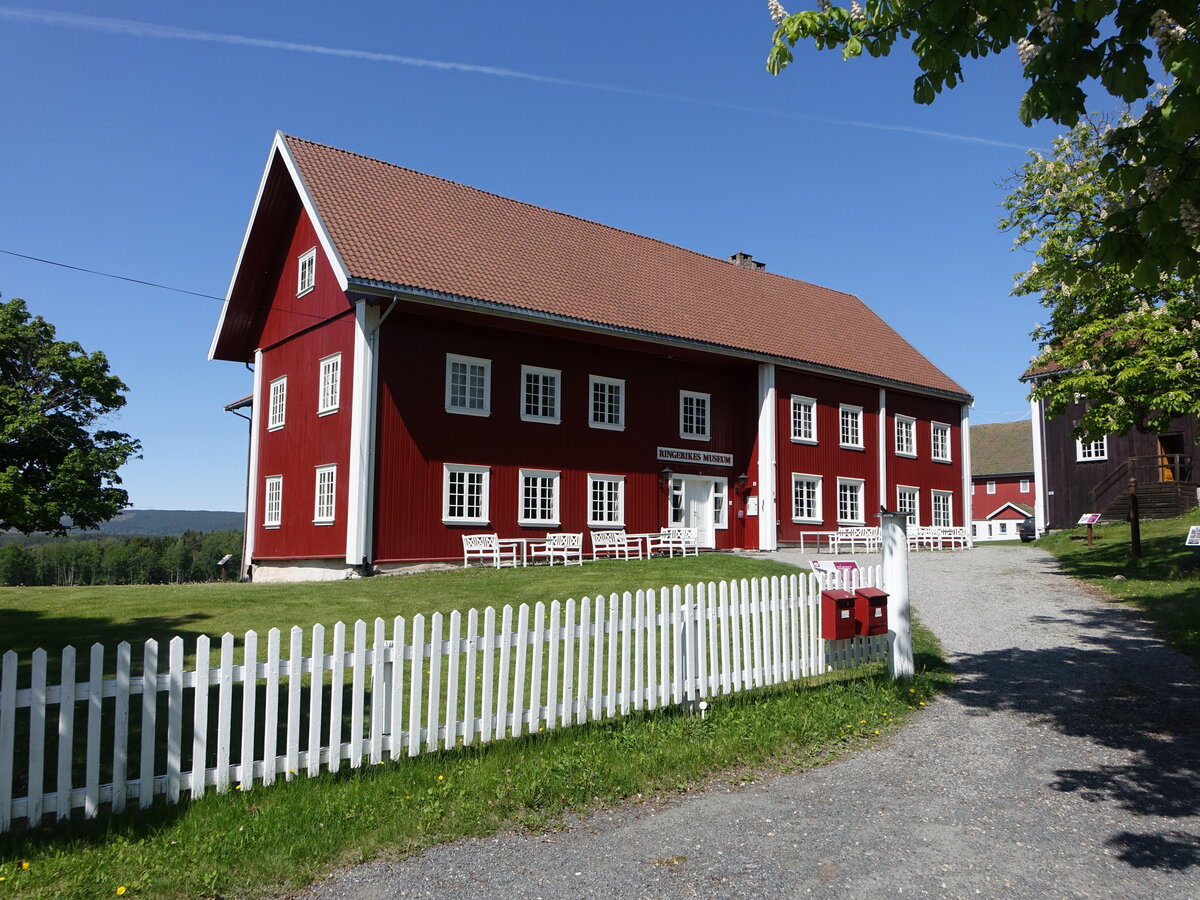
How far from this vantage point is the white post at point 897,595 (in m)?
9.43

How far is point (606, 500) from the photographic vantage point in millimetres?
24750

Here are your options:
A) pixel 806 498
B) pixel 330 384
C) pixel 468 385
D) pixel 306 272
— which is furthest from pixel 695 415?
pixel 306 272

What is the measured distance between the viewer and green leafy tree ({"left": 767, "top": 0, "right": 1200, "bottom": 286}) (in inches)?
207

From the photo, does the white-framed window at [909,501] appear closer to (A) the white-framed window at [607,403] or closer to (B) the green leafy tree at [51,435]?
(A) the white-framed window at [607,403]

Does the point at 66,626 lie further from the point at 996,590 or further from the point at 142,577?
the point at 142,577

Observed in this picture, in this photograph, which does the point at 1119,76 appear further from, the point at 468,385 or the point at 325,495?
the point at 325,495

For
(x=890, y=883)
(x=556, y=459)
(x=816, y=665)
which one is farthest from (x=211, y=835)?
(x=556, y=459)

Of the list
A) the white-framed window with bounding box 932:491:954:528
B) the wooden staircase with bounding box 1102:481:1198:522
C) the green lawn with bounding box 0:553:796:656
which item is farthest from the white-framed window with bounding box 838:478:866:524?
the green lawn with bounding box 0:553:796:656

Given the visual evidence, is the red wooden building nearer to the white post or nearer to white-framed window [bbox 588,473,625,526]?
white-framed window [bbox 588,473,625,526]

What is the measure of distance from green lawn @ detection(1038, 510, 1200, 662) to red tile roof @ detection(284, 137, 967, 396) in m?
8.92

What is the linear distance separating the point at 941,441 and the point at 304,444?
23.9m

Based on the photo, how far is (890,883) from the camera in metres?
4.56

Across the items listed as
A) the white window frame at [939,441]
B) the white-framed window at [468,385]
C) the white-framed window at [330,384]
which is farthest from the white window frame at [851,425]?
the white-framed window at [330,384]

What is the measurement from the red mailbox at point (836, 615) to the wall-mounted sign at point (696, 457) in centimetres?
1685
